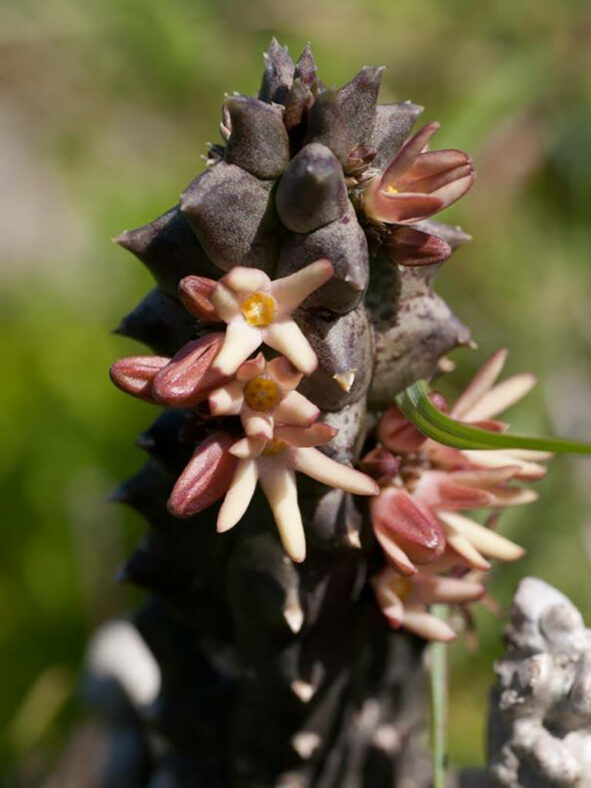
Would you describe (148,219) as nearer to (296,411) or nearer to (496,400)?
(496,400)

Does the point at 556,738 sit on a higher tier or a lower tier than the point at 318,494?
lower

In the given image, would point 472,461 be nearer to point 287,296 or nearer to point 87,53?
point 287,296

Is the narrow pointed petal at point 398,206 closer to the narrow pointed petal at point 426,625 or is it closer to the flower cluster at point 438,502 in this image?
the flower cluster at point 438,502

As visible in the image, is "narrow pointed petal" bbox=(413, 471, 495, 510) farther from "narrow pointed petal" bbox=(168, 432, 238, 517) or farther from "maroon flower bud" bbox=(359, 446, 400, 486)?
"narrow pointed petal" bbox=(168, 432, 238, 517)

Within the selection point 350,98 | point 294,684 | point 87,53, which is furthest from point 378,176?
point 87,53

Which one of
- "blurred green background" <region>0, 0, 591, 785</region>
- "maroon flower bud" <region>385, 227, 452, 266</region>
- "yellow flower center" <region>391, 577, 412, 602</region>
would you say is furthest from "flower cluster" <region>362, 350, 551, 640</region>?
"blurred green background" <region>0, 0, 591, 785</region>

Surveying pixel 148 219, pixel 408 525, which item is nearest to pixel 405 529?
pixel 408 525
